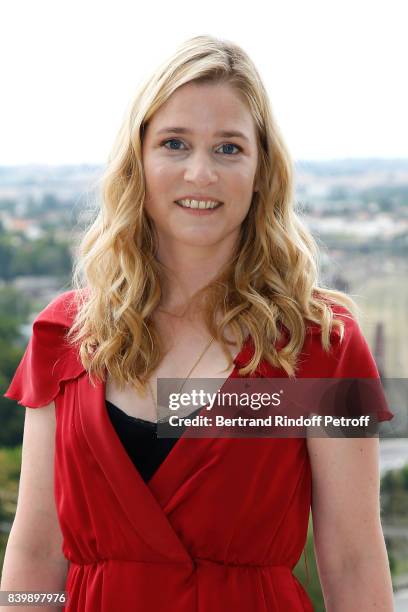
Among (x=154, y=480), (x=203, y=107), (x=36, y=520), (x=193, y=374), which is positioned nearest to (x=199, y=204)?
(x=203, y=107)

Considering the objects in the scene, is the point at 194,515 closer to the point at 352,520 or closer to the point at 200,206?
the point at 352,520

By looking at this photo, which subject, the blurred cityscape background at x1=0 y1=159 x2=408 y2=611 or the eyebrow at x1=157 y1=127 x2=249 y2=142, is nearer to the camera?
the eyebrow at x1=157 y1=127 x2=249 y2=142

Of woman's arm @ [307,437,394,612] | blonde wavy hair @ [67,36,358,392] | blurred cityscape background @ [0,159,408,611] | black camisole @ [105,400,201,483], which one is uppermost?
blurred cityscape background @ [0,159,408,611]

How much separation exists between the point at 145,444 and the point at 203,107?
447 millimetres

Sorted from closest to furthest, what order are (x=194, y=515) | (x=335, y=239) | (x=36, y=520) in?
(x=194, y=515) < (x=36, y=520) < (x=335, y=239)

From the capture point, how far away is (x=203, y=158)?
1112 millimetres

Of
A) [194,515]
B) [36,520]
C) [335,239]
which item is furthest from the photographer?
[335,239]

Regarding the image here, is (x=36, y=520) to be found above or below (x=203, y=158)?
below

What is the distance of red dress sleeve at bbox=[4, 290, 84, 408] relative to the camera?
1180mm

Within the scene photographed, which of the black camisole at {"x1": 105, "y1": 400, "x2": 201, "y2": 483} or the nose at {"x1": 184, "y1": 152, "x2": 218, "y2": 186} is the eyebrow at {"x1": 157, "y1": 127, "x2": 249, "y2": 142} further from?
the black camisole at {"x1": 105, "y1": 400, "x2": 201, "y2": 483}

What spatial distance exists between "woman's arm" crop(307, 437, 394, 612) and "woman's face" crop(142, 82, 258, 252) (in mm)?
318

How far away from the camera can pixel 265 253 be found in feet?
3.92

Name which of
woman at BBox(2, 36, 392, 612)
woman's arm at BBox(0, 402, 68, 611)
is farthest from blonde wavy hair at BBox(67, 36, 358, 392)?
woman's arm at BBox(0, 402, 68, 611)

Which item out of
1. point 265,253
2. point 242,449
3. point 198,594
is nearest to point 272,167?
point 265,253
